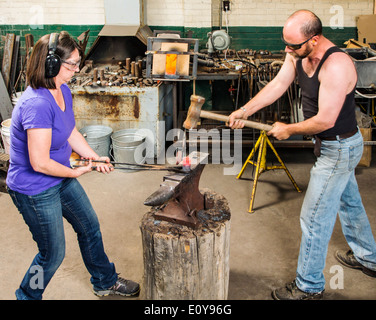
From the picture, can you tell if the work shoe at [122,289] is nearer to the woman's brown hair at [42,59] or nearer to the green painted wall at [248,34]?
the woman's brown hair at [42,59]

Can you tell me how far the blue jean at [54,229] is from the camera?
7.69 feet

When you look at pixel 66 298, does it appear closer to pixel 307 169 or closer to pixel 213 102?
pixel 307 169

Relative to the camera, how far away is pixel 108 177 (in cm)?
502

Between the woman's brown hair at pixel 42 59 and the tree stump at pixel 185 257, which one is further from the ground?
the woman's brown hair at pixel 42 59

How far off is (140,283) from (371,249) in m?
1.81

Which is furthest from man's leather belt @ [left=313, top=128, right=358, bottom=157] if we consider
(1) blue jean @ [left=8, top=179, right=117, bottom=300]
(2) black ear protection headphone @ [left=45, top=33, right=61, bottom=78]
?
(2) black ear protection headphone @ [left=45, top=33, right=61, bottom=78]

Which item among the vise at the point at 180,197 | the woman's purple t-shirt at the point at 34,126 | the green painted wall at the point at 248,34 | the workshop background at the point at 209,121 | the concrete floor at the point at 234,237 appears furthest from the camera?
the green painted wall at the point at 248,34

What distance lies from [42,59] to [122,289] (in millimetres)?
1714

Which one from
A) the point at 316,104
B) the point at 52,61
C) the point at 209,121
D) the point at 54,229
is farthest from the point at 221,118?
the point at 209,121

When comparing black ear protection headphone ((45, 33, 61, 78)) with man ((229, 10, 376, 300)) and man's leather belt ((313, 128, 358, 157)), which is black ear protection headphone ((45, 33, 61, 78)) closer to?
man ((229, 10, 376, 300))

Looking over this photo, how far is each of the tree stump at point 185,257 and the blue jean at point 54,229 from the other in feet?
1.44

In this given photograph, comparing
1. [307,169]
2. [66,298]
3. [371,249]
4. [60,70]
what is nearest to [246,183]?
[307,169]

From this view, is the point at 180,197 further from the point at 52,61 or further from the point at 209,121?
the point at 209,121

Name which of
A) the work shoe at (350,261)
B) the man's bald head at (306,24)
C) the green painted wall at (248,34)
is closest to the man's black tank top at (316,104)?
the man's bald head at (306,24)
